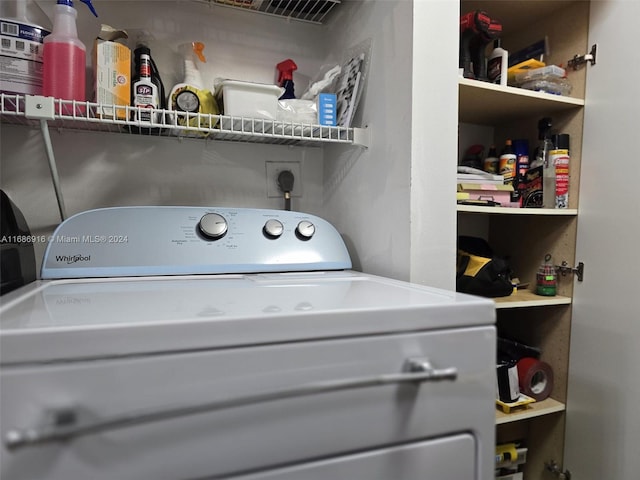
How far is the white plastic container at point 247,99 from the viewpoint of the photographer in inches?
39.1

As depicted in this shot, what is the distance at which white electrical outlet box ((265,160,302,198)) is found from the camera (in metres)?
1.29

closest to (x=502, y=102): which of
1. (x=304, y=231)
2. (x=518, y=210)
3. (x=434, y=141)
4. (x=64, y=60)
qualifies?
(x=518, y=210)

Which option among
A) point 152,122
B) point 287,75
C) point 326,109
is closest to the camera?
point 152,122

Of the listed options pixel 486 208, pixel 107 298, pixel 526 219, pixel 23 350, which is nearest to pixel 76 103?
pixel 107 298

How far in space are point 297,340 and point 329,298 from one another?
0.15 metres

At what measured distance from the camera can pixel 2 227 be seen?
801 millimetres

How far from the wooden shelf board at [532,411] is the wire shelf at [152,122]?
96cm

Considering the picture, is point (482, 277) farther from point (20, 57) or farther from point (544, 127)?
point (20, 57)

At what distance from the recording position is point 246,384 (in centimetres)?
47

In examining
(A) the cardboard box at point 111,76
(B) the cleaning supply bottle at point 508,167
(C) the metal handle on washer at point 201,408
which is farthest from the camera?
(B) the cleaning supply bottle at point 508,167

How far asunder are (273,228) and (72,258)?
44cm

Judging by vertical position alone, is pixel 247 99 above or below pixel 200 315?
above

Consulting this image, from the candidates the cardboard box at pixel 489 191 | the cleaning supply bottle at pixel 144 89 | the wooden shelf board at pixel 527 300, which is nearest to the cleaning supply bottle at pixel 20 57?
the cleaning supply bottle at pixel 144 89

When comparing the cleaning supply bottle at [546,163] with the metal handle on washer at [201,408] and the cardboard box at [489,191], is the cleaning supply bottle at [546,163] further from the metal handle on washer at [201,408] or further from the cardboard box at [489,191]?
the metal handle on washer at [201,408]
